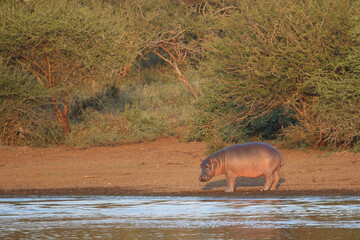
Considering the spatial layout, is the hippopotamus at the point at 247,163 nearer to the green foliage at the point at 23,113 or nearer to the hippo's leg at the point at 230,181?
the hippo's leg at the point at 230,181

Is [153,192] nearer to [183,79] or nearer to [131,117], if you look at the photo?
[131,117]

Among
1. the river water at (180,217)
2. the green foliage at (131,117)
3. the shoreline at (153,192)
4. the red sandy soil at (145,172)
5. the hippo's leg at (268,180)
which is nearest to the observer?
the river water at (180,217)

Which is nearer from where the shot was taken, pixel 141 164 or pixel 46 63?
pixel 141 164

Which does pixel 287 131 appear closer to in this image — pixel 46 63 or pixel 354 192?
pixel 354 192

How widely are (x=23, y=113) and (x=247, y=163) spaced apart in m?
9.47

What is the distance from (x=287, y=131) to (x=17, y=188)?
7.58 meters

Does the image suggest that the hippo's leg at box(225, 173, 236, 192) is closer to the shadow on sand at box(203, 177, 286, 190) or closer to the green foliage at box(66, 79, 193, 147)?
the shadow on sand at box(203, 177, 286, 190)

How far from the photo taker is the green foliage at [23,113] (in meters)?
17.8

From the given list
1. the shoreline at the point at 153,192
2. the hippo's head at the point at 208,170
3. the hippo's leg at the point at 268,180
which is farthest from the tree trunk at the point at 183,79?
the hippo's leg at the point at 268,180

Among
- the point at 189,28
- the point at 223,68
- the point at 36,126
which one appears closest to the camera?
the point at 223,68

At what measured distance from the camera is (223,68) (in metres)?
16.2

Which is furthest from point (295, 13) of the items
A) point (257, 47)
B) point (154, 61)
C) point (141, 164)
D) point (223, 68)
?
point (154, 61)

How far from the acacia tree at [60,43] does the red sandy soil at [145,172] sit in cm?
288

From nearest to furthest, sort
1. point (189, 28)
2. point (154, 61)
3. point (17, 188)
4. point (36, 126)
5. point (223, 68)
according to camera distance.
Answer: point (17, 188) → point (223, 68) → point (36, 126) → point (189, 28) → point (154, 61)
